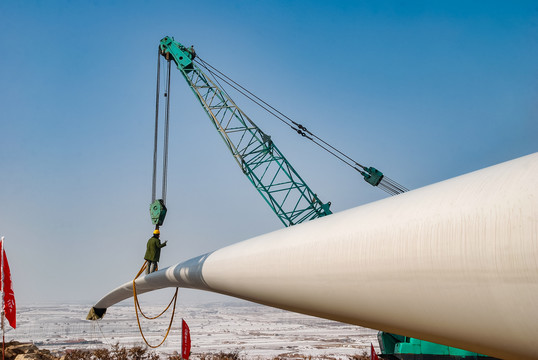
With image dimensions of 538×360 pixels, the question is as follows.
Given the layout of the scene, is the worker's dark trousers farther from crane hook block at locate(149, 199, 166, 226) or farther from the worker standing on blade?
crane hook block at locate(149, 199, 166, 226)

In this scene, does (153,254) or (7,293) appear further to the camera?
(153,254)

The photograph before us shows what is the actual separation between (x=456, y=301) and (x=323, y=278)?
835 mm

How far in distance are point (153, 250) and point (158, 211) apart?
399 cm

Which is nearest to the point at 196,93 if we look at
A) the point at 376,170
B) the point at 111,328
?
the point at 376,170

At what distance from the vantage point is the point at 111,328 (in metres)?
55.9

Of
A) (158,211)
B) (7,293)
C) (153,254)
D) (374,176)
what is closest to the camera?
(7,293)

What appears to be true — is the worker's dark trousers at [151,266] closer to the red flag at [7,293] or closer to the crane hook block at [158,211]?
the red flag at [7,293]

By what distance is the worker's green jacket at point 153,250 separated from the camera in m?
10.7

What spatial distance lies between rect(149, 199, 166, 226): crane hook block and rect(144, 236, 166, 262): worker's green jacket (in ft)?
12.2

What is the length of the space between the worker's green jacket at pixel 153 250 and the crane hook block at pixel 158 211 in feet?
Result: 12.2

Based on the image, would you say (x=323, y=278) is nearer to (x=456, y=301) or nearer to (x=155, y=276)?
(x=456, y=301)

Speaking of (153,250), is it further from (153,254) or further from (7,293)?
(7,293)

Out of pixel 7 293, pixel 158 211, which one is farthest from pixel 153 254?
pixel 158 211

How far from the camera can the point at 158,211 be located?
1462 cm
